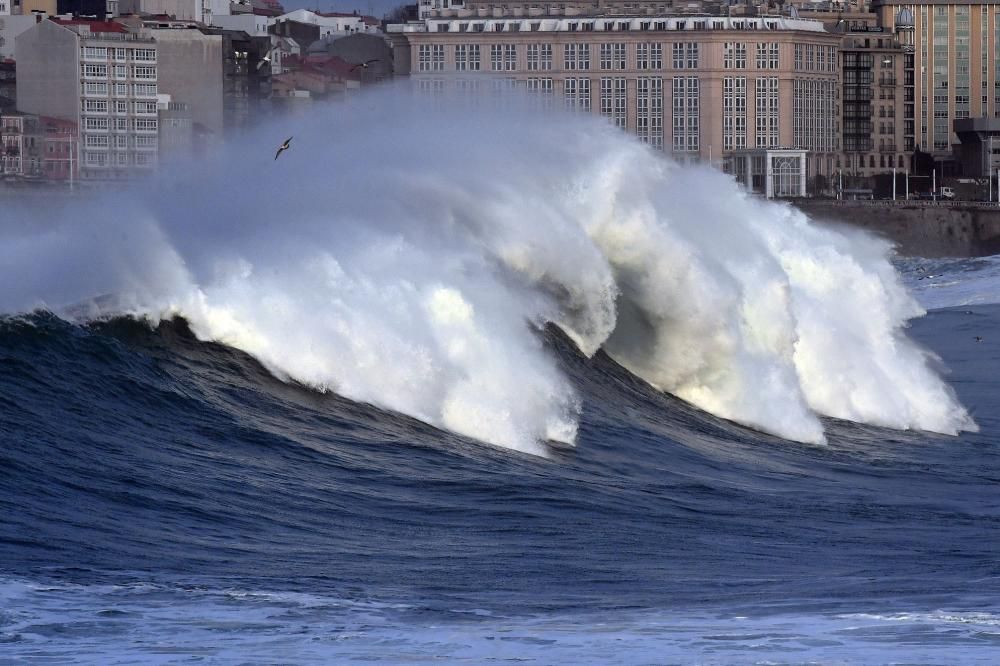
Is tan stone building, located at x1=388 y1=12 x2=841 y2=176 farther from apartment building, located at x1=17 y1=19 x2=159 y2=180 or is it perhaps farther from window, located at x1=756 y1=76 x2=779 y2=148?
apartment building, located at x1=17 y1=19 x2=159 y2=180

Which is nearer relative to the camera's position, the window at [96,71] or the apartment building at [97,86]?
the apartment building at [97,86]

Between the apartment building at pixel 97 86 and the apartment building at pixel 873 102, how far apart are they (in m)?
57.7

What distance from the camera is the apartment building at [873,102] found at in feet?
544

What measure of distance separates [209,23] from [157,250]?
137794mm

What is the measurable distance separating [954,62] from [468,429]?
545ft

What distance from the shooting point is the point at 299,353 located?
2252cm

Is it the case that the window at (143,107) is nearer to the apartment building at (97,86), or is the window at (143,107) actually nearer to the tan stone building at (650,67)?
the apartment building at (97,86)

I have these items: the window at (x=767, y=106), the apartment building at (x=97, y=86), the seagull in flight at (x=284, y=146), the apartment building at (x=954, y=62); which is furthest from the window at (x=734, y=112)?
the seagull in flight at (x=284, y=146)

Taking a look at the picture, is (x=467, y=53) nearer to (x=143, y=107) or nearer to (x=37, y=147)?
(x=143, y=107)

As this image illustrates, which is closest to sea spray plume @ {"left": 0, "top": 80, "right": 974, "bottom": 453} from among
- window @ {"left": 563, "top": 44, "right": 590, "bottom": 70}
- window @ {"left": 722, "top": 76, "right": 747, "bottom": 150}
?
window @ {"left": 722, "top": 76, "right": 747, "bottom": 150}

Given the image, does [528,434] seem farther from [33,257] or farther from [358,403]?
[33,257]

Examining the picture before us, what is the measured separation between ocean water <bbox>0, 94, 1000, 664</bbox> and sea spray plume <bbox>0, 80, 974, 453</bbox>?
0.05 meters

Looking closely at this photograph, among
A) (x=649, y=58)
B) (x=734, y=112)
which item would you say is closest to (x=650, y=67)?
(x=649, y=58)

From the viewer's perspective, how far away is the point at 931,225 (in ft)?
424
